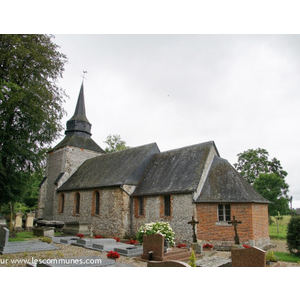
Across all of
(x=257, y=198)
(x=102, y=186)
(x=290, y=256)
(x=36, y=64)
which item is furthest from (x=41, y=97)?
(x=290, y=256)

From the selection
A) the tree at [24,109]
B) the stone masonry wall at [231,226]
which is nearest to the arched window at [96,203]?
the tree at [24,109]

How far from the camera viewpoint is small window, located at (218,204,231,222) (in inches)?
581

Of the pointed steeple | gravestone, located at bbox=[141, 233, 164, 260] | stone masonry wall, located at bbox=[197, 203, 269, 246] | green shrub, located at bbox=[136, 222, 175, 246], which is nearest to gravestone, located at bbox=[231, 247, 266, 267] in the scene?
gravestone, located at bbox=[141, 233, 164, 260]

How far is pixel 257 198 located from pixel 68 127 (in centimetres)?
2280

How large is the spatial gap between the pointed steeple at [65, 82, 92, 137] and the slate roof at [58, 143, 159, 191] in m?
4.83

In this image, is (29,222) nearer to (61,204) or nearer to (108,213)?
(61,204)

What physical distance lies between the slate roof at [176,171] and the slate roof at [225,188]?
31.7 inches

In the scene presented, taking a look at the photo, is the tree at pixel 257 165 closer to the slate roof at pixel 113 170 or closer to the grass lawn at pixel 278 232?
the grass lawn at pixel 278 232

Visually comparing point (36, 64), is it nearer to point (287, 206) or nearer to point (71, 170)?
point (71, 170)

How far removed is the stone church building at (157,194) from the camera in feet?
48.1

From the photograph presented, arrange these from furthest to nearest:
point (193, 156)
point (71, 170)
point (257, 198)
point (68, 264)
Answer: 1. point (71, 170)
2. point (193, 156)
3. point (257, 198)
4. point (68, 264)

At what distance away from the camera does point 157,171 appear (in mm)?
19172

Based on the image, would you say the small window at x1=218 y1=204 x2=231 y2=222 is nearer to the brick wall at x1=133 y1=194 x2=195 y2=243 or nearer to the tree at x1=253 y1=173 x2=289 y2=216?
the brick wall at x1=133 y1=194 x2=195 y2=243

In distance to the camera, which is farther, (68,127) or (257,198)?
(68,127)
